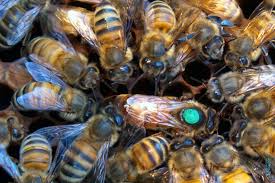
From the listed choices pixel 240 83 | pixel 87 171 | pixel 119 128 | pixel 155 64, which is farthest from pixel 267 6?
pixel 87 171

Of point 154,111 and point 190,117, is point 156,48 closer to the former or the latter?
point 154,111

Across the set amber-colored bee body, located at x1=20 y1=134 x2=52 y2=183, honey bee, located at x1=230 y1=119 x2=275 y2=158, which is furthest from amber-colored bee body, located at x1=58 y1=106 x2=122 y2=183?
honey bee, located at x1=230 y1=119 x2=275 y2=158

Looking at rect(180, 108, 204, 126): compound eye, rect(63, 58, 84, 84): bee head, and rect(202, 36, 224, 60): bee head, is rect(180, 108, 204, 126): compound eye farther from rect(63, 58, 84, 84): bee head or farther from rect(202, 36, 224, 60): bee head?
rect(63, 58, 84, 84): bee head

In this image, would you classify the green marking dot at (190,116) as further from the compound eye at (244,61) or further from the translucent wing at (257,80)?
the compound eye at (244,61)

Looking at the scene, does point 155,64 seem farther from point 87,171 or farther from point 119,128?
point 87,171

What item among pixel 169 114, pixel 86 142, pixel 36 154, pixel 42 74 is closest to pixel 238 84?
pixel 169 114

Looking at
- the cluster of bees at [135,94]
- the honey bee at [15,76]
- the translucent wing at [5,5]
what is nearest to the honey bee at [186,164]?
the cluster of bees at [135,94]
